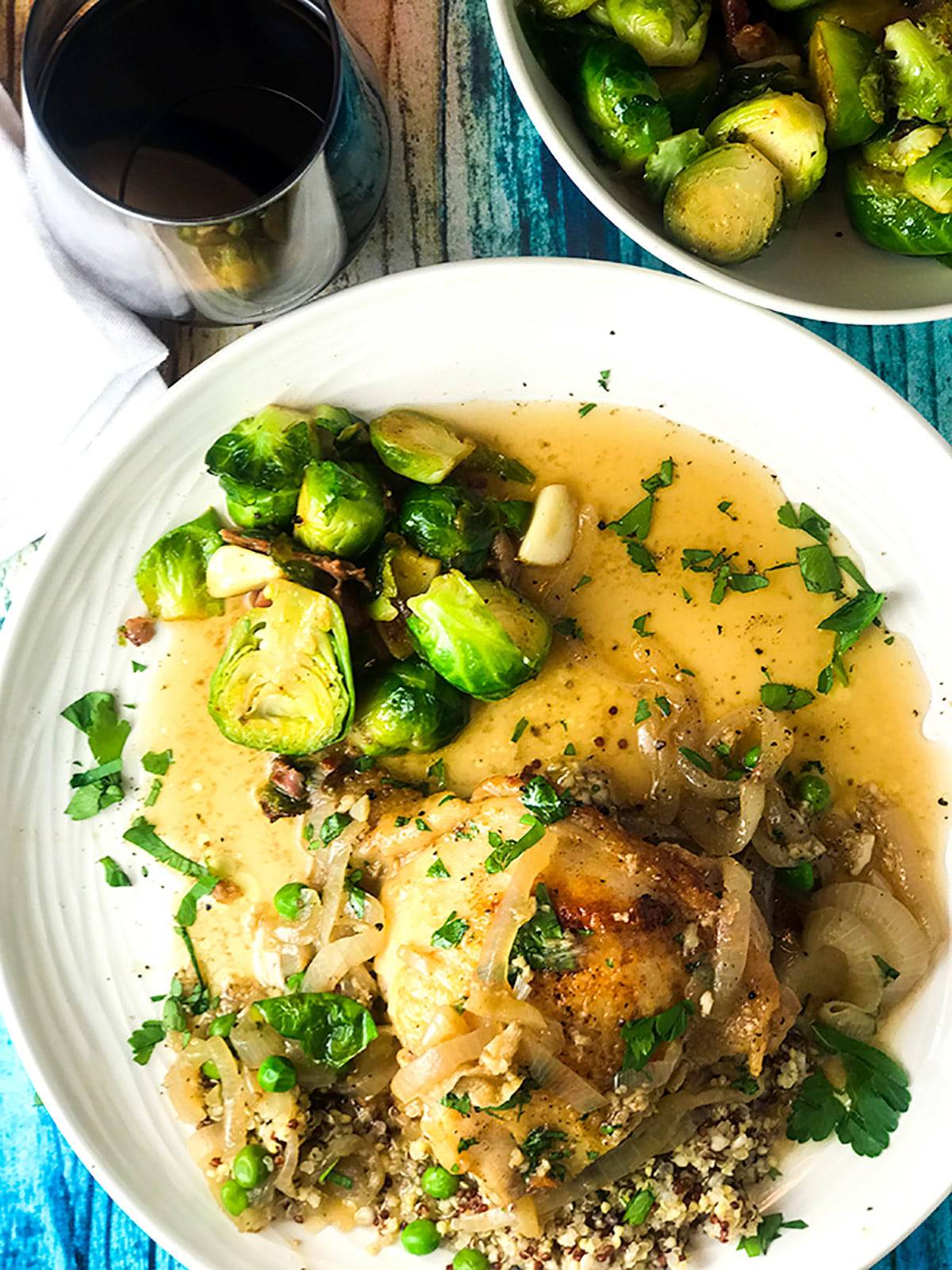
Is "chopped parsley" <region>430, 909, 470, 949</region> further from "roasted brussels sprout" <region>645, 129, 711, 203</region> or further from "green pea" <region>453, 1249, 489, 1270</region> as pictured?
"roasted brussels sprout" <region>645, 129, 711, 203</region>

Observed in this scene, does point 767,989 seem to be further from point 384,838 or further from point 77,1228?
point 77,1228

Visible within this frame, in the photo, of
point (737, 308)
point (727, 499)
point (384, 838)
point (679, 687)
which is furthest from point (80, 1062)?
point (737, 308)

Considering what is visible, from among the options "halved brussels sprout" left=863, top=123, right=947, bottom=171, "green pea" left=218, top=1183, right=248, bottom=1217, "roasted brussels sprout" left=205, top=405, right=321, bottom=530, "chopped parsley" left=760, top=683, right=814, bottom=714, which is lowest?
"green pea" left=218, top=1183, right=248, bottom=1217

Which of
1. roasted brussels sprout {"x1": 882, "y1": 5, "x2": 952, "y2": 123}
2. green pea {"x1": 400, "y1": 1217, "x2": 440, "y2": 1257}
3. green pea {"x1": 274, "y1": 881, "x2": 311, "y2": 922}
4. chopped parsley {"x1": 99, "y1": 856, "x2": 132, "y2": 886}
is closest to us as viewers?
roasted brussels sprout {"x1": 882, "y1": 5, "x2": 952, "y2": 123}

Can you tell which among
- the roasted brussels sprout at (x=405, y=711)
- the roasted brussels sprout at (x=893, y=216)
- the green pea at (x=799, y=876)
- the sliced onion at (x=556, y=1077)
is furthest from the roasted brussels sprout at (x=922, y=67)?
the sliced onion at (x=556, y=1077)

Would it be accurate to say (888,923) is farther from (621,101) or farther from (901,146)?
(621,101)

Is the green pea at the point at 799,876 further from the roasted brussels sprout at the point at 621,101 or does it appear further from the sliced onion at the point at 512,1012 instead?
the roasted brussels sprout at the point at 621,101

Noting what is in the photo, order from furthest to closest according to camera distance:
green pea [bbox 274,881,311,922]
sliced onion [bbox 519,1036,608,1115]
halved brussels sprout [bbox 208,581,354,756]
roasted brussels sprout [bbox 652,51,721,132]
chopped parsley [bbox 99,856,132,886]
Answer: chopped parsley [bbox 99,856,132,886]
green pea [bbox 274,881,311,922]
halved brussels sprout [bbox 208,581,354,756]
sliced onion [bbox 519,1036,608,1115]
roasted brussels sprout [bbox 652,51,721,132]

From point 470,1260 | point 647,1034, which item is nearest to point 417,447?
point 647,1034

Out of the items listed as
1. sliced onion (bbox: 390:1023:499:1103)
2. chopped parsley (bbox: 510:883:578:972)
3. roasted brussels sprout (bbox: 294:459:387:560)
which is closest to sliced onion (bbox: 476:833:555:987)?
chopped parsley (bbox: 510:883:578:972)
